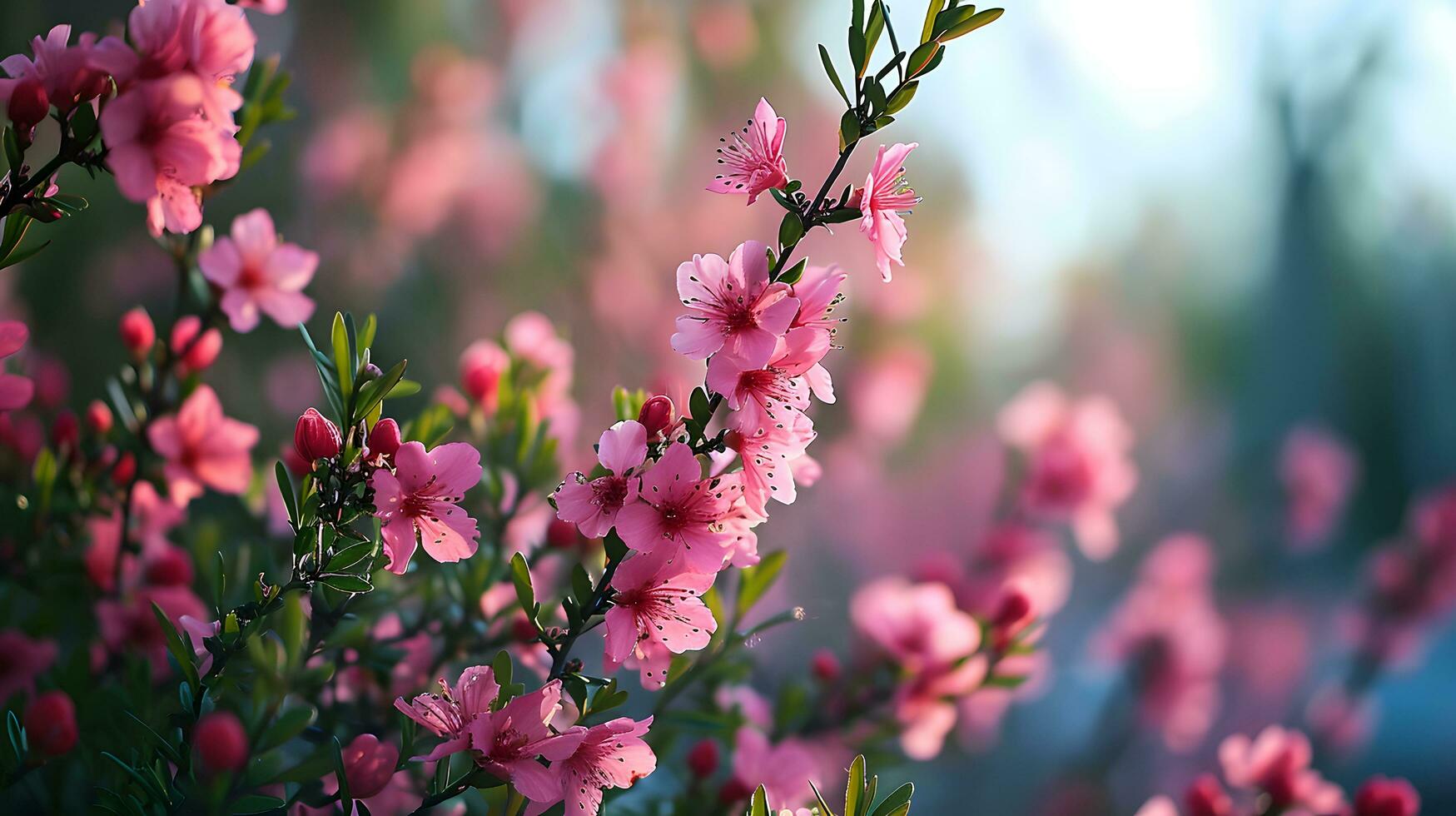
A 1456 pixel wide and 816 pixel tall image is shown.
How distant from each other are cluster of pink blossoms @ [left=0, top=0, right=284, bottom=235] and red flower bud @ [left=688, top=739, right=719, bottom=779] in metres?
0.32

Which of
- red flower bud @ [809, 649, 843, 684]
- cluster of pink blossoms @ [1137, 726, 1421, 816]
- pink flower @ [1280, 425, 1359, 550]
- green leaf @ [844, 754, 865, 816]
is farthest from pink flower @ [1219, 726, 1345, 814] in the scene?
pink flower @ [1280, 425, 1359, 550]

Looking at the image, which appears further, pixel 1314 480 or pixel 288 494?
pixel 1314 480

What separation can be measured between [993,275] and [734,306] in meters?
1.23

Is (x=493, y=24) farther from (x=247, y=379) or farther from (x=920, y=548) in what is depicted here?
(x=920, y=548)

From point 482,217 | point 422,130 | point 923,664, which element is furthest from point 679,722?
point 422,130

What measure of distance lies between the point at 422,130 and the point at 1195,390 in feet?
4.10

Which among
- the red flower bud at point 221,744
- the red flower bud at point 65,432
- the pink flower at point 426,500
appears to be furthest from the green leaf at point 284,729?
the red flower bud at point 65,432

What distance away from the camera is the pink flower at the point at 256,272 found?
455 millimetres

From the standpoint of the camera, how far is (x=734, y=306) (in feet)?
1.04

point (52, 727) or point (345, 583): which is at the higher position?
point (345, 583)

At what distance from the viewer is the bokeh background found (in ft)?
4.39

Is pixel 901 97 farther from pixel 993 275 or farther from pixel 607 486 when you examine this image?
pixel 993 275

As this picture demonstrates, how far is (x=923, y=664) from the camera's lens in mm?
558

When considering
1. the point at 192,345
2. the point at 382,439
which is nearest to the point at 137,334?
the point at 192,345
